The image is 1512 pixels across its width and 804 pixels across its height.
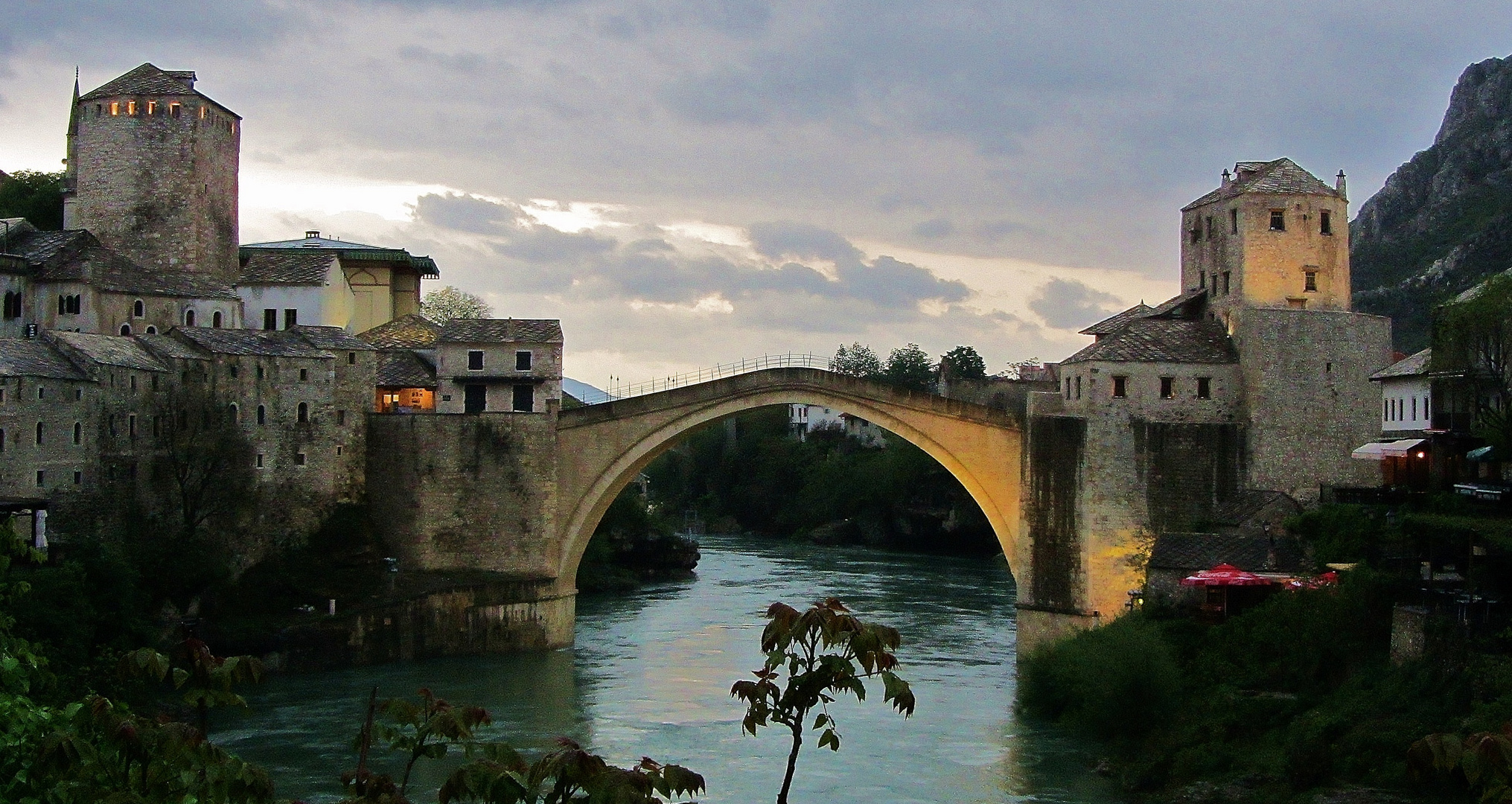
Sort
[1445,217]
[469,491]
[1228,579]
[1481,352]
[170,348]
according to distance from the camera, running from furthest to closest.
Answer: [1445,217] < [469,491] < [170,348] < [1481,352] < [1228,579]

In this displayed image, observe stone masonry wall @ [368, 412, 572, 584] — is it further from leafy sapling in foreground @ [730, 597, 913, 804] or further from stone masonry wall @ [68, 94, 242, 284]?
leafy sapling in foreground @ [730, 597, 913, 804]

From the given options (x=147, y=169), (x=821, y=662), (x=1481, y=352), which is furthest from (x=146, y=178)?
(x=821, y=662)

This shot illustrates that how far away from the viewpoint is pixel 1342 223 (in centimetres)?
3812

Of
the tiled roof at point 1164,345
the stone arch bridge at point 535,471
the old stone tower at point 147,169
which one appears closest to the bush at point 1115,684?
the tiled roof at point 1164,345

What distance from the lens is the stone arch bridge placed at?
40.4 meters

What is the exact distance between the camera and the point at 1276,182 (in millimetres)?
38031

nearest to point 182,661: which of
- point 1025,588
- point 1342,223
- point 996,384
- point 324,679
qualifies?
point 324,679

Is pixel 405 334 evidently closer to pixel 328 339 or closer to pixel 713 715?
pixel 328 339

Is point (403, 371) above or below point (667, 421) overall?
above

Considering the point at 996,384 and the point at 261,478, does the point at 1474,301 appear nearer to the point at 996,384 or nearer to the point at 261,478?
the point at 261,478

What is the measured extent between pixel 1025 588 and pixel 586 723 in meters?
11.4

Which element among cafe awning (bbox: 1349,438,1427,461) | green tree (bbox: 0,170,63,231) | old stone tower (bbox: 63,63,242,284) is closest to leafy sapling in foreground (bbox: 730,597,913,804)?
cafe awning (bbox: 1349,438,1427,461)

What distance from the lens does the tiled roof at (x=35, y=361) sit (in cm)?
3425

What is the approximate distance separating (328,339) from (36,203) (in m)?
14.8
